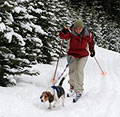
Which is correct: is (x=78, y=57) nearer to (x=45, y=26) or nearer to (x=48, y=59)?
(x=45, y=26)

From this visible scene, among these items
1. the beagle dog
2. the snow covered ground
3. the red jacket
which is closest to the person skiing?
the red jacket

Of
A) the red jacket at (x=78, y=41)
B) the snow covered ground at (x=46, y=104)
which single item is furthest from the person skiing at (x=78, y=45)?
the snow covered ground at (x=46, y=104)

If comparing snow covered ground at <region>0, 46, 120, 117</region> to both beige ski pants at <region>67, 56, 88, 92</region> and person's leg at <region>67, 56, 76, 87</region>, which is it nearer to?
beige ski pants at <region>67, 56, 88, 92</region>

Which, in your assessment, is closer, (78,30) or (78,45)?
(78,30)

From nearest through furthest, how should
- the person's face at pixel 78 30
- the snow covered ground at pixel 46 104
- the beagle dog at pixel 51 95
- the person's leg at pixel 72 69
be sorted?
the snow covered ground at pixel 46 104
the beagle dog at pixel 51 95
the person's face at pixel 78 30
the person's leg at pixel 72 69

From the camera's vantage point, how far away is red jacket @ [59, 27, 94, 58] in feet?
20.6

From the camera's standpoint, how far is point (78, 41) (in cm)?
636

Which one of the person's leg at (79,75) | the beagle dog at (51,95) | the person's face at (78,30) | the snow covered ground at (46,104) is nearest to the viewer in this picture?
the snow covered ground at (46,104)

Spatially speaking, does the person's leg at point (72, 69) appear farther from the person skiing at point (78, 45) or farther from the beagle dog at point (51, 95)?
the beagle dog at point (51, 95)

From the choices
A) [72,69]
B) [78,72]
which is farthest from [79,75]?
[72,69]

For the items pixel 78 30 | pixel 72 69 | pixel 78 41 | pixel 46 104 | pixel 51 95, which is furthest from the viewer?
pixel 72 69

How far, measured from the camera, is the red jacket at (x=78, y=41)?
6.29 m

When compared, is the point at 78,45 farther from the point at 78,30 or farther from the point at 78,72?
the point at 78,72

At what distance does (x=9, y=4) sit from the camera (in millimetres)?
6340
